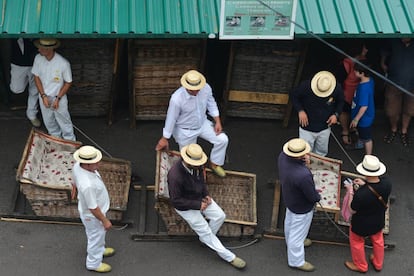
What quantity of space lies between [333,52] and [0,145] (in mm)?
4895

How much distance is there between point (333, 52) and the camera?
29.7 feet

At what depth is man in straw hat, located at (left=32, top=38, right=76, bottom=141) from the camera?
24.7ft

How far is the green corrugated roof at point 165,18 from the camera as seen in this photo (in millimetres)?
7117

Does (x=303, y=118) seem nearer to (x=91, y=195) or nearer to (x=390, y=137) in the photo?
(x=390, y=137)

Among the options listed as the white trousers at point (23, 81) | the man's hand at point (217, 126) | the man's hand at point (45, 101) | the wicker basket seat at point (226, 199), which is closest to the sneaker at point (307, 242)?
the wicker basket seat at point (226, 199)

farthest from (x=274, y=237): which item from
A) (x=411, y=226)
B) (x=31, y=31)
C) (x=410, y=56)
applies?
(x=31, y=31)

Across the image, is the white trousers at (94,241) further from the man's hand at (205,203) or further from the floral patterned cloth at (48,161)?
the man's hand at (205,203)

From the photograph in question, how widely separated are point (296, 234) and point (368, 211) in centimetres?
83

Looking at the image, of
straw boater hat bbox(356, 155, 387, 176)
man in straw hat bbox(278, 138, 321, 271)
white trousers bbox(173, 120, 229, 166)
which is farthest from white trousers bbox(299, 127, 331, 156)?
straw boater hat bbox(356, 155, 387, 176)

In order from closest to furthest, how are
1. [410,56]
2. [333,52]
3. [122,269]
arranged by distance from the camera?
[122,269]
[410,56]
[333,52]

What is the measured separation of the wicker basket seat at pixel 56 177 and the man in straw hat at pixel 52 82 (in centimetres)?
38

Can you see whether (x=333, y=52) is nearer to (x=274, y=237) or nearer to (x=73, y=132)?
(x=274, y=237)

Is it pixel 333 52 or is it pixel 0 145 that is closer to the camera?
pixel 0 145

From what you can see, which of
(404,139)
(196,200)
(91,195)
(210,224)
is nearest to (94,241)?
(91,195)
